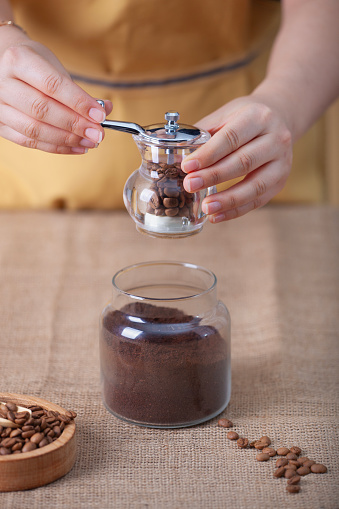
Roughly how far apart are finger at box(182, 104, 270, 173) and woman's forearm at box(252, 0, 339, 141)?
0.12 m

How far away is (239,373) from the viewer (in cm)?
112

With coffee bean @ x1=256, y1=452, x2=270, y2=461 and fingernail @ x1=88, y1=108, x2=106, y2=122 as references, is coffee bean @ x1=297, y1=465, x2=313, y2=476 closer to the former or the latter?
coffee bean @ x1=256, y1=452, x2=270, y2=461

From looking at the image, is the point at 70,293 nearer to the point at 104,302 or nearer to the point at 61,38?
the point at 104,302

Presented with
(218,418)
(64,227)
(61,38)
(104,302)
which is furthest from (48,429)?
(61,38)

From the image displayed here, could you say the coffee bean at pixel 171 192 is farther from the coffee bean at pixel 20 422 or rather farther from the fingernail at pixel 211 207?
the coffee bean at pixel 20 422

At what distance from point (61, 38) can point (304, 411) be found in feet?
3.09

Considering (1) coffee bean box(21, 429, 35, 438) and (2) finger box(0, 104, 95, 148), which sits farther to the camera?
(2) finger box(0, 104, 95, 148)

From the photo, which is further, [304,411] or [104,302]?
[104,302]

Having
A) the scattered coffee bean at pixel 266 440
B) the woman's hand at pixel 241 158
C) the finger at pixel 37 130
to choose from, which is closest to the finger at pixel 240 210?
the woman's hand at pixel 241 158

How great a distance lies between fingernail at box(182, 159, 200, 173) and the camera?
2.82ft

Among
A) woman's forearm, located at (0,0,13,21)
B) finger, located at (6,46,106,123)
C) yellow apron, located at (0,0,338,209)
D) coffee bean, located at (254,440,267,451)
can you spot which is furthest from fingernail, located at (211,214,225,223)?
yellow apron, located at (0,0,338,209)

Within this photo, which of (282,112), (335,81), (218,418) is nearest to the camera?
(218,418)

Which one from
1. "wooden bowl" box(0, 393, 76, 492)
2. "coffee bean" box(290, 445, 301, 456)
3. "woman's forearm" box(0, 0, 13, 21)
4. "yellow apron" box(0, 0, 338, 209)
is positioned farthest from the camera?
"yellow apron" box(0, 0, 338, 209)

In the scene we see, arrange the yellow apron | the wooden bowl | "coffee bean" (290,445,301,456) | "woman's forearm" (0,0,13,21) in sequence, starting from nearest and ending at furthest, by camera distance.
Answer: the wooden bowl → "coffee bean" (290,445,301,456) → "woman's forearm" (0,0,13,21) → the yellow apron
